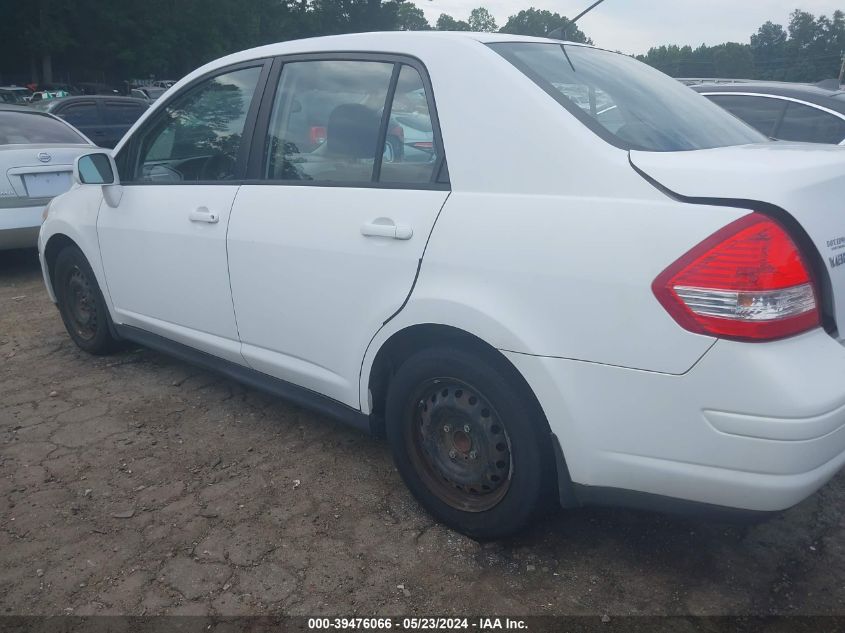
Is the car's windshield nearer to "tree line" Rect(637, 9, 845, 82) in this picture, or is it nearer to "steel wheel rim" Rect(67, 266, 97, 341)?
"steel wheel rim" Rect(67, 266, 97, 341)

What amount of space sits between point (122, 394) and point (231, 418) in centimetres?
77

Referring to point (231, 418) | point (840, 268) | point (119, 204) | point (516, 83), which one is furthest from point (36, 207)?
point (840, 268)

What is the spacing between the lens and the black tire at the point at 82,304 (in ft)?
14.2

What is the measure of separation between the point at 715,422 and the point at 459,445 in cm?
93

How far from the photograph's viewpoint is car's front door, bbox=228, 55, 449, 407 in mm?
2596

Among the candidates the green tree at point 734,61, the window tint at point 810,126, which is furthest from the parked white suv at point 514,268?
the green tree at point 734,61

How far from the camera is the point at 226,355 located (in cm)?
346

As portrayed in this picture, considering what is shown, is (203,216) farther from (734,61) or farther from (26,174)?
(734,61)

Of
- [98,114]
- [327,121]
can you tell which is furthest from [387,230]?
[98,114]

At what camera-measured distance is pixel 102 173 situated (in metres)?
3.88

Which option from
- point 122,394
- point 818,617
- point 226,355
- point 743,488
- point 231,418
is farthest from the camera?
point 122,394

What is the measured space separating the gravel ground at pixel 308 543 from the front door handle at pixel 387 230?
1.09m

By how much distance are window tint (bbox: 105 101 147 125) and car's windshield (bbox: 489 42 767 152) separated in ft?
35.7

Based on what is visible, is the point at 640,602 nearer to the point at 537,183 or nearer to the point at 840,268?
the point at 840,268
